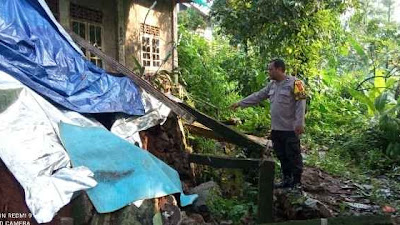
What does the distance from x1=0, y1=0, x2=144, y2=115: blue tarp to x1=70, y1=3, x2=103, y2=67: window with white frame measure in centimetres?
187

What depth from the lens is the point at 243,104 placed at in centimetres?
545

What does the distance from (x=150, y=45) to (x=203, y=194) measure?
449 centimetres

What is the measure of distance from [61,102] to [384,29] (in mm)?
13613

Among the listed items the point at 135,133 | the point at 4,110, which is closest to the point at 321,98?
the point at 135,133

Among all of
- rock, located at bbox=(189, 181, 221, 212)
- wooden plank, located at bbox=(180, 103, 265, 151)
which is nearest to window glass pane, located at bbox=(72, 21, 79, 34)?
wooden plank, located at bbox=(180, 103, 265, 151)

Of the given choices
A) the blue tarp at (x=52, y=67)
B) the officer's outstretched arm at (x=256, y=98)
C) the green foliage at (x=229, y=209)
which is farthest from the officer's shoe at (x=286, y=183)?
the blue tarp at (x=52, y=67)

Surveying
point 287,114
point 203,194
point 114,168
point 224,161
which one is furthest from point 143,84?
point 287,114

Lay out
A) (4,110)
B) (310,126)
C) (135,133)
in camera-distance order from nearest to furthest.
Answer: (4,110), (135,133), (310,126)

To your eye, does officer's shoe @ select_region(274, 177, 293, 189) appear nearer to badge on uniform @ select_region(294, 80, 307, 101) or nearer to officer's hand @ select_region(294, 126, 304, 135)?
officer's hand @ select_region(294, 126, 304, 135)

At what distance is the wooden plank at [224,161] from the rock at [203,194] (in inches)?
11.4

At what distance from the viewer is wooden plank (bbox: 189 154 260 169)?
4.65 metres

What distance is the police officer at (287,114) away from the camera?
489 cm

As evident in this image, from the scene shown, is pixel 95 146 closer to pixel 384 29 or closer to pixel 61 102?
pixel 61 102

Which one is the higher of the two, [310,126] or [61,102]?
[61,102]
